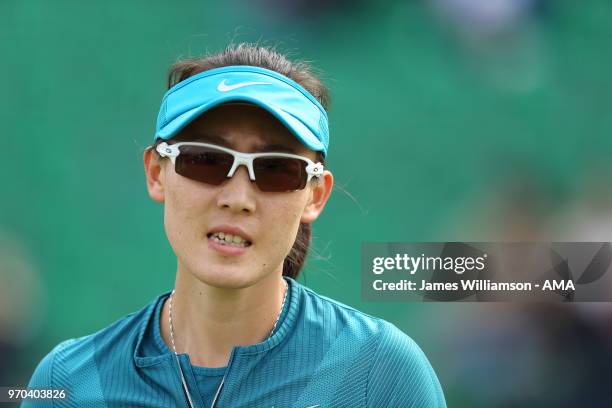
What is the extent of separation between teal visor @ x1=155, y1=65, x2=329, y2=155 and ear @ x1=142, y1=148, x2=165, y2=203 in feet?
0.33

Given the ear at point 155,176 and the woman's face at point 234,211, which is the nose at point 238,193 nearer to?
the woman's face at point 234,211

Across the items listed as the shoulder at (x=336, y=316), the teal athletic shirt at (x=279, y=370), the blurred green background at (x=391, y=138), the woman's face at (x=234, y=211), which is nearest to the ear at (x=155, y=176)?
the woman's face at (x=234, y=211)

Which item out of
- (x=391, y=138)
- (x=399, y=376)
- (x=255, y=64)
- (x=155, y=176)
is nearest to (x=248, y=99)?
(x=255, y=64)

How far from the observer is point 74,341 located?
259 cm

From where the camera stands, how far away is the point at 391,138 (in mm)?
4156

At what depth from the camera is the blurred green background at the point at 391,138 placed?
13.4 ft

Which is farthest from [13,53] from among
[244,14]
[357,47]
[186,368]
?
[186,368]

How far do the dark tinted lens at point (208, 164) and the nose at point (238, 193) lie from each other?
0.07 feet

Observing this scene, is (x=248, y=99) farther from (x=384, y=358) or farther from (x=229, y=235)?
(x=384, y=358)

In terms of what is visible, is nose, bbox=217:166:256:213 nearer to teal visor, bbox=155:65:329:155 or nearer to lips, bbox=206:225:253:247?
lips, bbox=206:225:253:247

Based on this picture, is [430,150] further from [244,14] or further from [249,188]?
[249,188]

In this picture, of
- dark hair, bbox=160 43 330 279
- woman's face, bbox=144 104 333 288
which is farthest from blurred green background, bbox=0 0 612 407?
woman's face, bbox=144 104 333 288

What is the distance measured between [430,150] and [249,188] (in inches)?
82.6

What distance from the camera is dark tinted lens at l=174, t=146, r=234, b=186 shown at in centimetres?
219
